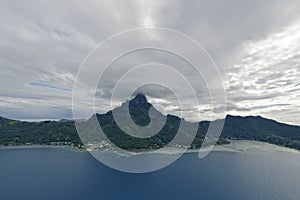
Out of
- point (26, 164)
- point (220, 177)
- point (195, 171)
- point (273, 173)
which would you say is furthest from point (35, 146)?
point (273, 173)

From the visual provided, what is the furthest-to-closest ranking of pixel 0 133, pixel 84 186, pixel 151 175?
pixel 0 133, pixel 151 175, pixel 84 186

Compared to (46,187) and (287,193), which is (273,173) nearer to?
(287,193)

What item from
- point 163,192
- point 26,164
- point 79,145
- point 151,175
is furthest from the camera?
point 79,145

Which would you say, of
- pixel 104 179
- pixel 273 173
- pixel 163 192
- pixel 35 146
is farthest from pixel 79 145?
pixel 273 173

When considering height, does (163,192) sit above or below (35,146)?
below

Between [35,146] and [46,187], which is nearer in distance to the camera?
[46,187]

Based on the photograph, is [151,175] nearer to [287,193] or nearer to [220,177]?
[220,177]
